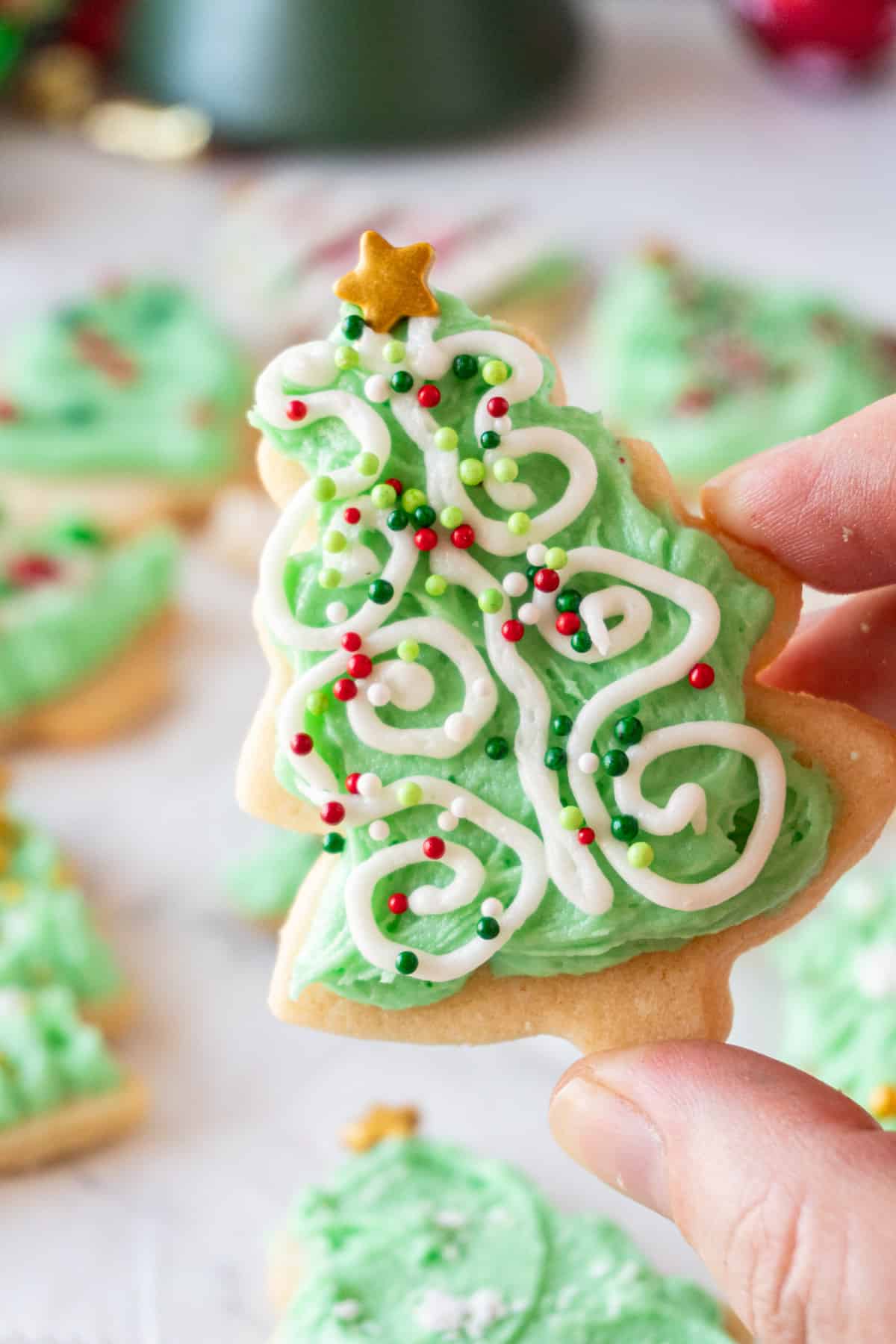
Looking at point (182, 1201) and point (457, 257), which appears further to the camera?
point (457, 257)

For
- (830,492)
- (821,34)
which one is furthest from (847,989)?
(821,34)

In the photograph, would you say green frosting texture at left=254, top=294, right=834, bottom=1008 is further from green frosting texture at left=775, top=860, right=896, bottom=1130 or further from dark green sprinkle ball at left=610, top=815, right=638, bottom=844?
green frosting texture at left=775, top=860, right=896, bottom=1130

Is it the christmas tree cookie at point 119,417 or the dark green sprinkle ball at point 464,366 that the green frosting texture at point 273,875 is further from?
the dark green sprinkle ball at point 464,366

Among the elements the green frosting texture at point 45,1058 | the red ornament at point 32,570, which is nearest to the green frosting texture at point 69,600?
the red ornament at point 32,570

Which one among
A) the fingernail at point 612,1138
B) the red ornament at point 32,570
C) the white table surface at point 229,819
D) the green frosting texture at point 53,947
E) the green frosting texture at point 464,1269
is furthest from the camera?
the red ornament at point 32,570

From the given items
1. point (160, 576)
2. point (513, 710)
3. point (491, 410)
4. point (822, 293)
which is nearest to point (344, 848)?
point (513, 710)

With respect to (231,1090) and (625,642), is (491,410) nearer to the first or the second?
(625,642)
